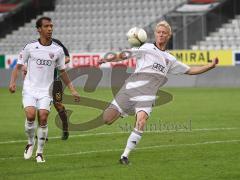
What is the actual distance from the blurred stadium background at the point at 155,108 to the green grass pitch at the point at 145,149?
0.05 ft

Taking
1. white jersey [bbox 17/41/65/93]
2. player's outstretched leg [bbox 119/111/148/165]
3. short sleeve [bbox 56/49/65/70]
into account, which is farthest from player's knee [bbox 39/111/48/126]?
player's outstretched leg [bbox 119/111/148/165]

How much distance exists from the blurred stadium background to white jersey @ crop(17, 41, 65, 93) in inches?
51.2

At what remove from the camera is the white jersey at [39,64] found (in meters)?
13.4

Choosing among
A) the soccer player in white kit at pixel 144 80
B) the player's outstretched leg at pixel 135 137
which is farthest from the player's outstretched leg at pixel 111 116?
the player's outstretched leg at pixel 135 137

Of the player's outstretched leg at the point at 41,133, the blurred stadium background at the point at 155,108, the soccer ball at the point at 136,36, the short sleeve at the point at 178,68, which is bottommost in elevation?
the blurred stadium background at the point at 155,108

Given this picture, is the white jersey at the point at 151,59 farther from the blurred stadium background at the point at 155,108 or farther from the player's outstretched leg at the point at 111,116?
the blurred stadium background at the point at 155,108

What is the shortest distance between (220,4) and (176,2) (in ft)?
11.0

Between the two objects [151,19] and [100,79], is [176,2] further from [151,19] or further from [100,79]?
[100,79]

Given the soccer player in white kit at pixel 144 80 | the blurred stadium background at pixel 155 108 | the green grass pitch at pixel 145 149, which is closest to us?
the green grass pitch at pixel 145 149

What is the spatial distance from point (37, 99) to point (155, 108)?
13.5 metres

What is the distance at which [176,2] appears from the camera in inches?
1801

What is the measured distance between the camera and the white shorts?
13.3 meters

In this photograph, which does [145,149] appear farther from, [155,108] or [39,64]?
[155,108]

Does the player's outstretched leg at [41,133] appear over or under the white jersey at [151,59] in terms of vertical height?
under
